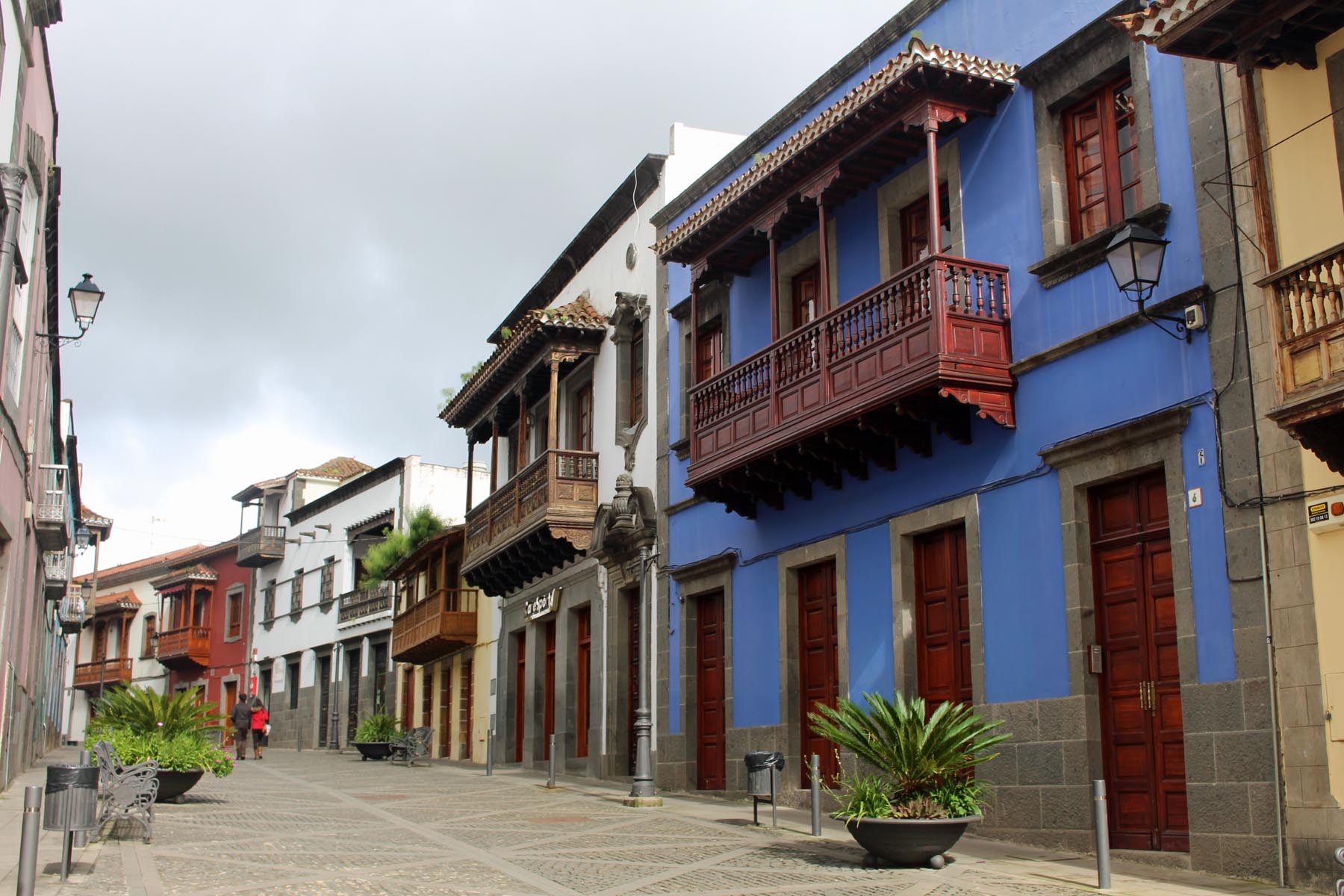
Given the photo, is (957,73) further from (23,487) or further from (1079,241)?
(23,487)

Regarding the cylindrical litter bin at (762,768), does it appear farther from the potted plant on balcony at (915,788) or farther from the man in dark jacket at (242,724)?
the man in dark jacket at (242,724)

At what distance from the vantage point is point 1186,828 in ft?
34.8

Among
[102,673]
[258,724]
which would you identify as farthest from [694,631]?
[102,673]

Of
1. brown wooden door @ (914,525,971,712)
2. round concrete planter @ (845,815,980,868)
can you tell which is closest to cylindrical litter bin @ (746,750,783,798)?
brown wooden door @ (914,525,971,712)

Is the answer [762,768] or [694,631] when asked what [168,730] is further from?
[694,631]

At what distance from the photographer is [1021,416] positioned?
41.7 ft

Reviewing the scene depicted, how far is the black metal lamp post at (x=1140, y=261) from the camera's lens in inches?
424

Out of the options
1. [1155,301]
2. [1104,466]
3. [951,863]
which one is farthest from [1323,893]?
[1155,301]

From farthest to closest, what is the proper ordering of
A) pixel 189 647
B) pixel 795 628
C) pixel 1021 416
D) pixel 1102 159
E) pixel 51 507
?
pixel 189 647
pixel 51 507
pixel 795 628
pixel 1021 416
pixel 1102 159

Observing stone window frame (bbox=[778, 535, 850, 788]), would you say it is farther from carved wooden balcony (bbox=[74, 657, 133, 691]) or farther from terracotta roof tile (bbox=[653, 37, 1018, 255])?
carved wooden balcony (bbox=[74, 657, 133, 691])

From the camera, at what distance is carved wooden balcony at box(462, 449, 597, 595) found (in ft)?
72.5

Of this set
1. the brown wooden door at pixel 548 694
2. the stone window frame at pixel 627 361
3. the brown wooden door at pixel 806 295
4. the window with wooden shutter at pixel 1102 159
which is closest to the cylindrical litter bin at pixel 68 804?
the window with wooden shutter at pixel 1102 159

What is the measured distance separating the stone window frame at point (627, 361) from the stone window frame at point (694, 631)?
2815mm

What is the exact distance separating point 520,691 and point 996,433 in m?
15.8
